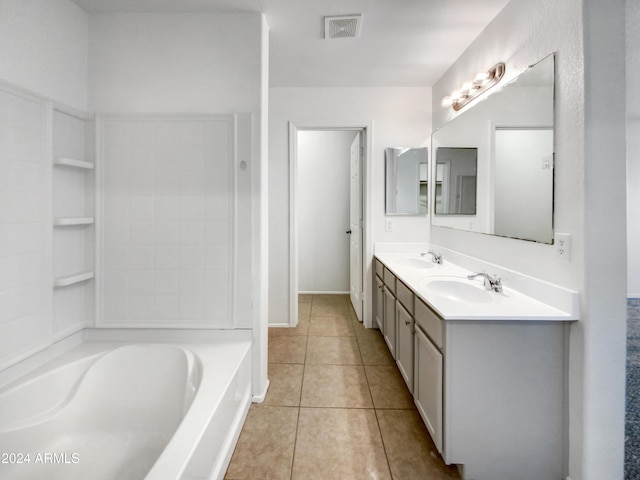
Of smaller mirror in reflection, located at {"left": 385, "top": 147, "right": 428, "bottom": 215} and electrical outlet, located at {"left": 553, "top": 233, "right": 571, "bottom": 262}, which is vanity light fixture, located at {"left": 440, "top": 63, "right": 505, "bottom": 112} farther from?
electrical outlet, located at {"left": 553, "top": 233, "right": 571, "bottom": 262}

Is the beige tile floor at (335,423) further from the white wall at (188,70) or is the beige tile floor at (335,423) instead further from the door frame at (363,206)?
the white wall at (188,70)

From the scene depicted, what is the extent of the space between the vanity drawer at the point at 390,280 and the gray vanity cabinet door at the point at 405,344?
0.18 m

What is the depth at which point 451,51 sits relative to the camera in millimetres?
2412

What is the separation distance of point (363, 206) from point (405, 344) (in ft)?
5.27

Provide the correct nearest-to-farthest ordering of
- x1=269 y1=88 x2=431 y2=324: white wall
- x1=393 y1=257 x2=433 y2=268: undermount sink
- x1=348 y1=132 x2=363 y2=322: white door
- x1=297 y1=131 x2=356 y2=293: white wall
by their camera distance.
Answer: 1. x1=393 y1=257 x2=433 y2=268: undermount sink
2. x1=269 y1=88 x2=431 y2=324: white wall
3. x1=348 y1=132 x2=363 y2=322: white door
4. x1=297 y1=131 x2=356 y2=293: white wall

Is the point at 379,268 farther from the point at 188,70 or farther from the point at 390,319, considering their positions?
the point at 188,70

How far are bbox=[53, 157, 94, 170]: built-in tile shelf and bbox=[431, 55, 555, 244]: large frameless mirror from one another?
8.39 ft

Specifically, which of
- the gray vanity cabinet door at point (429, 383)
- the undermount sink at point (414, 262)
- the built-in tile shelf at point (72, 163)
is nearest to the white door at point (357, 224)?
the undermount sink at point (414, 262)

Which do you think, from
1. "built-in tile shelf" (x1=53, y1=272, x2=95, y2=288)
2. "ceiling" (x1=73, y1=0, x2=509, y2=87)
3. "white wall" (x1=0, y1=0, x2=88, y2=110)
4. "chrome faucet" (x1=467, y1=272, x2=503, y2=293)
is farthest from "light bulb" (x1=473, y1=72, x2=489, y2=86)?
"built-in tile shelf" (x1=53, y1=272, x2=95, y2=288)

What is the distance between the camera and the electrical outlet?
55.0 inches

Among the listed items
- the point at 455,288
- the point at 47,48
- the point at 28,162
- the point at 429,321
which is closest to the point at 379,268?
the point at 455,288

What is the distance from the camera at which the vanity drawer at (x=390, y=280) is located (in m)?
2.36

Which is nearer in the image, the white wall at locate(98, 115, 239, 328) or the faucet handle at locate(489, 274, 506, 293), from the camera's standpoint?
the faucet handle at locate(489, 274, 506, 293)

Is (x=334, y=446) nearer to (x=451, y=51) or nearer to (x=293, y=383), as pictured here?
(x=293, y=383)
